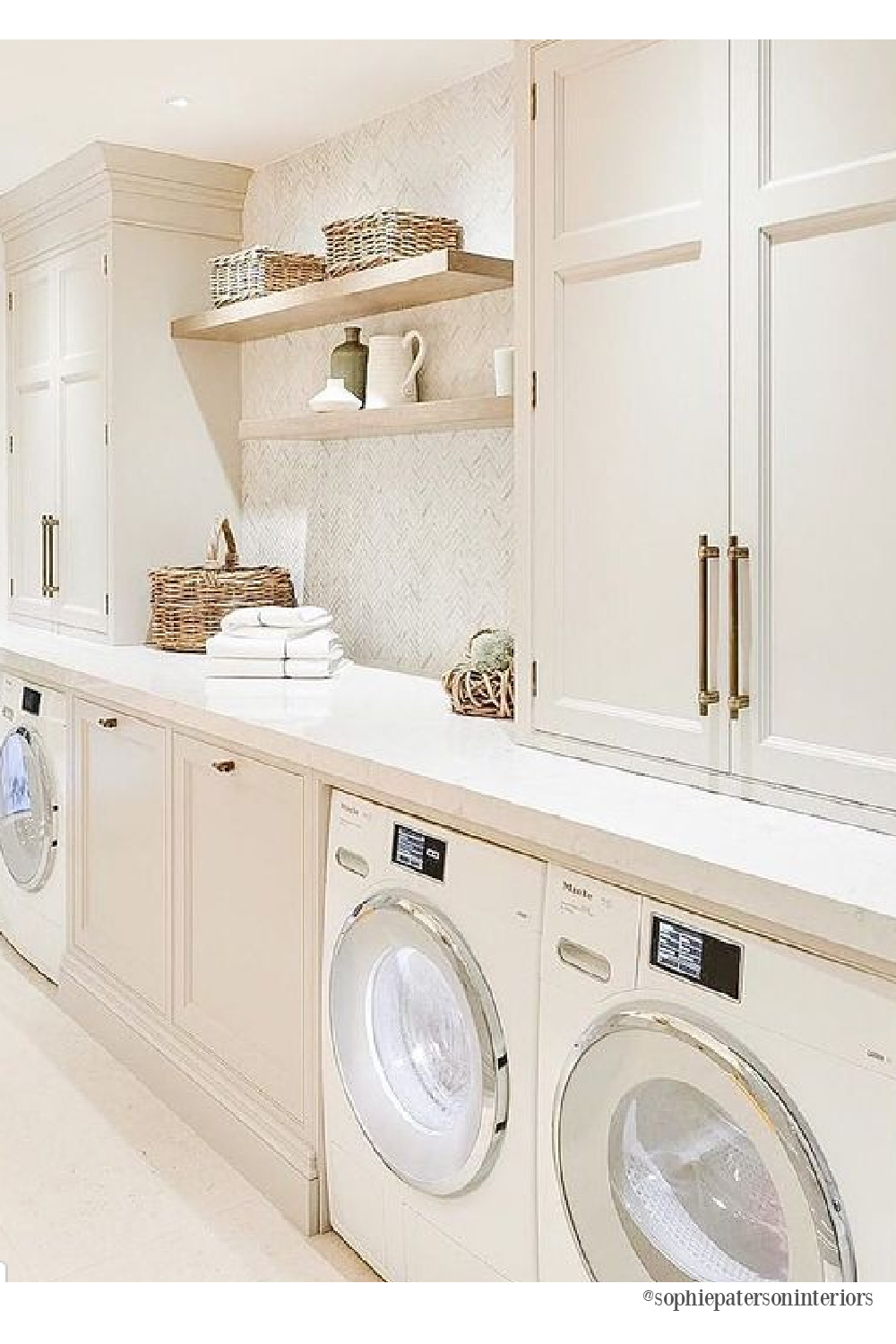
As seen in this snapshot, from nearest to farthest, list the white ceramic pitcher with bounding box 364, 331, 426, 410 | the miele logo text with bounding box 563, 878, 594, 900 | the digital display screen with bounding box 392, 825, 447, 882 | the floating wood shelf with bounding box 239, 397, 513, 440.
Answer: the miele logo text with bounding box 563, 878, 594, 900 → the digital display screen with bounding box 392, 825, 447, 882 → the floating wood shelf with bounding box 239, 397, 513, 440 → the white ceramic pitcher with bounding box 364, 331, 426, 410

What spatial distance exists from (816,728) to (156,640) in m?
2.55

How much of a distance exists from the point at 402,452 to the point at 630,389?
1447mm

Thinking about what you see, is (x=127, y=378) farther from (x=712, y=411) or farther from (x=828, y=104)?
(x=828, y=104)

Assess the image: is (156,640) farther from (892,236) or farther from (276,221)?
(892,236)

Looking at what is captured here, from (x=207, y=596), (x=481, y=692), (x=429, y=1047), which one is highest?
(x=207, y=596)

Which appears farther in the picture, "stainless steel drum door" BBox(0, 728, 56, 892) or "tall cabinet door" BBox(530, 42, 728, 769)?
"stainless steel drum door" BBox(0, 728, 56, 892)

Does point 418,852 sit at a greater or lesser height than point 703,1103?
greater

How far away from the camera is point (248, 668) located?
11.1 ft

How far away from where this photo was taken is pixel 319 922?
98.0 inches

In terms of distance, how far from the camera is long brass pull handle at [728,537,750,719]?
1.99 m

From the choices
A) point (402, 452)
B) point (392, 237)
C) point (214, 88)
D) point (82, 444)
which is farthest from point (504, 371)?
point (82, 444)

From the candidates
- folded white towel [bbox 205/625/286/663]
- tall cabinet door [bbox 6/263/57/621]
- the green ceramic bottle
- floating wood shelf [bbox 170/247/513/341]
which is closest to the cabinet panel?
floating wood shelf [bbox 170/247/513/341]

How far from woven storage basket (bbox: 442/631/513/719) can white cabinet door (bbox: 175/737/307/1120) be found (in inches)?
18.0

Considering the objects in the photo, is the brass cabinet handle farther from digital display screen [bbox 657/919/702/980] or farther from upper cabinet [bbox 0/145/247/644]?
upper cabinet [bbox 0/145/247/644]
